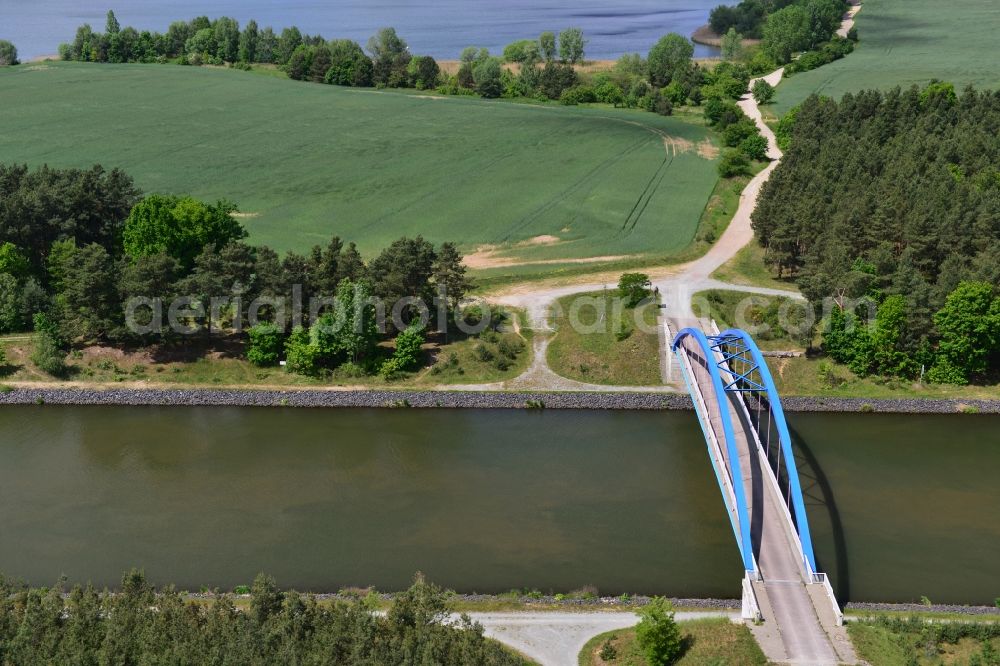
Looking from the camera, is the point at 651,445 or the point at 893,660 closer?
the point at 893,660

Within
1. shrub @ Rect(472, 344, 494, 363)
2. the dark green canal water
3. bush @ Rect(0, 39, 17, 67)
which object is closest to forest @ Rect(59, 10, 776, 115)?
bush @ Rect(0, 39, 17, 67)

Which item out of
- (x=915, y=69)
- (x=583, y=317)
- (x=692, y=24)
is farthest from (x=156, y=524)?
(x=692, y=24)

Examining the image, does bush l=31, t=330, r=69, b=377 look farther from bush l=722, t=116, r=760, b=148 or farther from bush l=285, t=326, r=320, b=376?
bush l=722, t=116, r=760, b=148

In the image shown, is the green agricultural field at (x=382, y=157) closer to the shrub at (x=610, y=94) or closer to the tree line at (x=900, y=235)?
the shrub at (x=610, y=94)

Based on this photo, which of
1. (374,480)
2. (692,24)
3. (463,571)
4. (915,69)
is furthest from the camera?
(692,24)

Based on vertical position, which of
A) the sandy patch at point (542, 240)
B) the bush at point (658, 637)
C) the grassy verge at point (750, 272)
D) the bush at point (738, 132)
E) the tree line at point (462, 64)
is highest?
the tree line at point (462, 64)

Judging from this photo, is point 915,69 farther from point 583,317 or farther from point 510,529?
point 510,529

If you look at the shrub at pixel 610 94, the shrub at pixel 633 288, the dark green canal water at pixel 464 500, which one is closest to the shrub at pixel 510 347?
the dark green canal water at pixel 464 500
